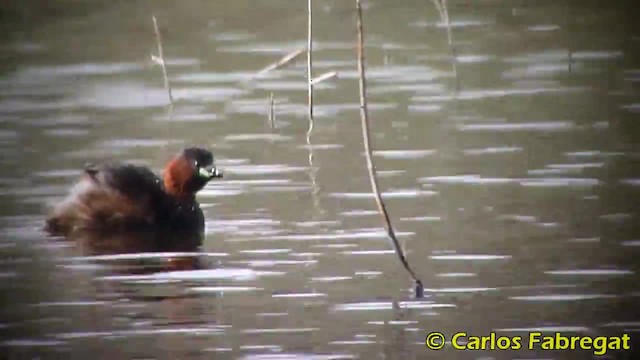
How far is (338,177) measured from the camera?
653 cm

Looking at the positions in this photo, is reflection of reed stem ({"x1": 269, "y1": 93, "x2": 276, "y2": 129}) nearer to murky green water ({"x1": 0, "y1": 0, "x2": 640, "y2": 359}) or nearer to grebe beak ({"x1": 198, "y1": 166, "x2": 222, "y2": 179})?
murky green water ({"x1": 0, "y1": 0, "x2": 640, "y2": 359})

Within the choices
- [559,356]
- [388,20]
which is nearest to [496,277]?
[559,356]

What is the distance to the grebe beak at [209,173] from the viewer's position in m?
5.94

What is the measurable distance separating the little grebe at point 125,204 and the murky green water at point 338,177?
12cm

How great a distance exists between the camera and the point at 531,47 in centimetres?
973

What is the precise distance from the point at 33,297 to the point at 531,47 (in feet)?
17.1

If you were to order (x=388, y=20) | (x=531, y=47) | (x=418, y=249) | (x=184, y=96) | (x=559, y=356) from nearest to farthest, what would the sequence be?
(x=559, y=356) → (x=418, y=249) → (x=184, y=96) → (x=531, y=47) → (x=388, y=20)

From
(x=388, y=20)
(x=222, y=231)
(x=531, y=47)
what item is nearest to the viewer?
(x=222, y=231)

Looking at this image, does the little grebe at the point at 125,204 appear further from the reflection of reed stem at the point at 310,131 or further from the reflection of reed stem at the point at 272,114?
the reflection of reed stem at the point at 272,114

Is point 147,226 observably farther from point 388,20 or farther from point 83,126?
point 388,20

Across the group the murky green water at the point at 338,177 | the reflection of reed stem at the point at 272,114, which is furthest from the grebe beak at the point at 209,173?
the reflection of reed stem at the point at 272,114

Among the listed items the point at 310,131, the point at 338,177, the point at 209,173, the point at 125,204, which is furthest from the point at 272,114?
the point at 125,204

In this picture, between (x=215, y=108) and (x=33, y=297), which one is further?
(x=215, y=108)

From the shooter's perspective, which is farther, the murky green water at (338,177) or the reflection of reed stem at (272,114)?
the reflection of reed stem at (272,114)
